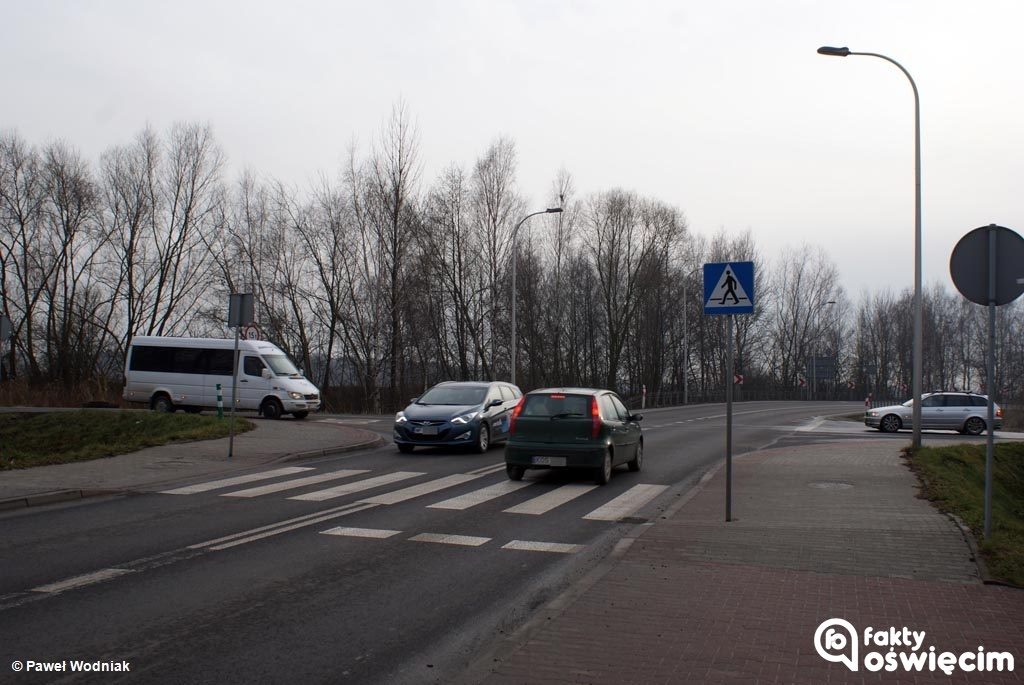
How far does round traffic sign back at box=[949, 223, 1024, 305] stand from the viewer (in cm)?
821

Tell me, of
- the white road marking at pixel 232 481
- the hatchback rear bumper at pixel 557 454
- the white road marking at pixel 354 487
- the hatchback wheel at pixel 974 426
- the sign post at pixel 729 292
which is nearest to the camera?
the sign post at pixel 729 292

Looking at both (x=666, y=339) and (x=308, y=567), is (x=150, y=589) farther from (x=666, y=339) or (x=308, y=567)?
(x=666, y=339)

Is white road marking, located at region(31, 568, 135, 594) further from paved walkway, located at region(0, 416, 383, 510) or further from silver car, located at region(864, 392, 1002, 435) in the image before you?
silver car, located at region(864, 392, 1002, 435)

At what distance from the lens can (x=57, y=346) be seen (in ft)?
161

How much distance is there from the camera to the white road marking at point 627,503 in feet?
35.6

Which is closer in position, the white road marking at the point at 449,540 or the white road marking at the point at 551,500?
the white road marking at the point at 449,540

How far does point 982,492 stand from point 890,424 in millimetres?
14998

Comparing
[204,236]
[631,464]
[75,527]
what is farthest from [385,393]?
[75,527]

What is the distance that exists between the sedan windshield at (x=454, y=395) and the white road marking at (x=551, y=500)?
604 cm

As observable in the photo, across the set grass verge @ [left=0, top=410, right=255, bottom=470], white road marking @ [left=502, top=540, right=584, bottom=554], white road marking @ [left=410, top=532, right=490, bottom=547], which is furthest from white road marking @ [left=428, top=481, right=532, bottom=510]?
grass verge @ [left=0, top=410, right=255, bottom=470]

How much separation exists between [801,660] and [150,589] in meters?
4.92

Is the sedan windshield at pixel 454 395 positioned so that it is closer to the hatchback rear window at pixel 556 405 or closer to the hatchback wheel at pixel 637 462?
the hatchback wheel at pixel 637 462

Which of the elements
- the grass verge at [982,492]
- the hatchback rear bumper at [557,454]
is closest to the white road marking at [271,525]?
the hatchback rear bumper at [557,454]

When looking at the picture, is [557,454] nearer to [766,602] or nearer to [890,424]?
[766,602]
